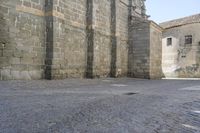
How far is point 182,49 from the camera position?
24938 mm

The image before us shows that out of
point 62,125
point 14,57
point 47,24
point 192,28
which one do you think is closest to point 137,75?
point 47,24

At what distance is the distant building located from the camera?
78.4 feet

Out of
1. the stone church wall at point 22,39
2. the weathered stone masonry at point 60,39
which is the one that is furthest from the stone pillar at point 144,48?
the stone church wall at point 22,39

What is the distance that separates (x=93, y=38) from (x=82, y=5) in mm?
1637

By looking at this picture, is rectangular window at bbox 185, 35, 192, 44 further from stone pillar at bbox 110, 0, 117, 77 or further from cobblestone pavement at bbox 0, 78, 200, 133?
cobblestone pavement at bbox 0, 78, 200, 133

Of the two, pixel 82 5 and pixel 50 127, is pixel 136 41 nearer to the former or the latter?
pixel 82 5

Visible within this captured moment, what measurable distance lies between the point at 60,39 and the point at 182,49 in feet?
64.9

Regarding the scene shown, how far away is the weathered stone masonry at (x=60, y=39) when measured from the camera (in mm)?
7148

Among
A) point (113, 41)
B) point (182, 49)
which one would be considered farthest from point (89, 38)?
point (182, 49)

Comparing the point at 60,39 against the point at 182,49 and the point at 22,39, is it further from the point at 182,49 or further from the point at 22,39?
the point at 182,49

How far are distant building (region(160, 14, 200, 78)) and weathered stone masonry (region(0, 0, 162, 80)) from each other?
1389 cm

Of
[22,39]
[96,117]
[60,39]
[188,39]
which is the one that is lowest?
[96,117]

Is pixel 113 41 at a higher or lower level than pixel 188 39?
lower

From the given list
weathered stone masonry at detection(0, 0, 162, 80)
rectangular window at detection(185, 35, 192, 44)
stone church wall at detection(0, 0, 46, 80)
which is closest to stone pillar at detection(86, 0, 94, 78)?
weathered stone masonry at detection(0, 0, 162, 80)
